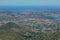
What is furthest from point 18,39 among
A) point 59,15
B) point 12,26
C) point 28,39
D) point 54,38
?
point 59,15

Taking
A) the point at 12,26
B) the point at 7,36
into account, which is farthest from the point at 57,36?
the point at 12,26

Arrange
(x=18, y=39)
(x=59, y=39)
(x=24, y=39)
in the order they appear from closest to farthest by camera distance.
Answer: (x=59, y=39)
(x=18, y=39)
(x=24, y=39)

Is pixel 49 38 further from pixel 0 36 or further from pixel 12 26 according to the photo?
pixel 12 26

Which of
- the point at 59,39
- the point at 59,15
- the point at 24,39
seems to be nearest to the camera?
the point at 59,39

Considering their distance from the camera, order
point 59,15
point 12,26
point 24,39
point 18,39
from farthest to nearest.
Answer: point 59,15 → point 12,26 → point 24,39 → point 18,39

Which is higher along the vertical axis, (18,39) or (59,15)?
(18,39)

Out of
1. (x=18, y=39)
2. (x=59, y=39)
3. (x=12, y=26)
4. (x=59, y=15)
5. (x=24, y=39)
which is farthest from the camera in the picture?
(x=59, y=15)

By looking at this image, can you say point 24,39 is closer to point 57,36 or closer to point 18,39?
point 18,39

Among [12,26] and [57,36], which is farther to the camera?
[12,26]

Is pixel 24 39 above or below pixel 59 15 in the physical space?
above
